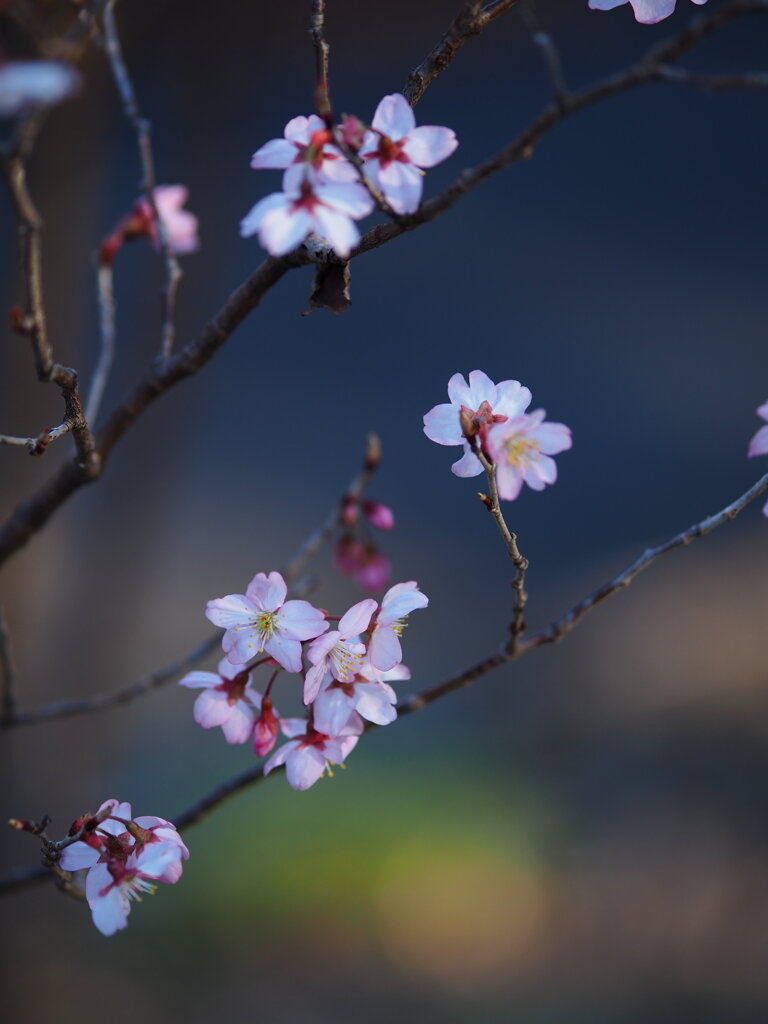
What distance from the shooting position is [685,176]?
17.1ft

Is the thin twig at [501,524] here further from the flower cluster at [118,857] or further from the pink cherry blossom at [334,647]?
the flower cluster at [118,857]

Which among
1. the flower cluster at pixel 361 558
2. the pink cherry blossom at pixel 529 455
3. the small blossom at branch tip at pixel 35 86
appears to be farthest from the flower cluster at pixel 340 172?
the flower cluster at pixel 361 558

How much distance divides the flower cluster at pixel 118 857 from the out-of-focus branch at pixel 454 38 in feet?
1.81

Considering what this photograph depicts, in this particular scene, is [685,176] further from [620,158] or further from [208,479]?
[208,479]

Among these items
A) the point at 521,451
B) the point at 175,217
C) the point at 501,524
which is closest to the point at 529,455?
the point at 521,451

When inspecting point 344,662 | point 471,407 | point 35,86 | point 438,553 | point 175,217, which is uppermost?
point 35,86

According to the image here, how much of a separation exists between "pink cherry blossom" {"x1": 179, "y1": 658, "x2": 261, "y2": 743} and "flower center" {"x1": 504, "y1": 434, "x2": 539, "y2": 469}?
28 centimetres

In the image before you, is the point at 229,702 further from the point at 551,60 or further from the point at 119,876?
the point at 551,60

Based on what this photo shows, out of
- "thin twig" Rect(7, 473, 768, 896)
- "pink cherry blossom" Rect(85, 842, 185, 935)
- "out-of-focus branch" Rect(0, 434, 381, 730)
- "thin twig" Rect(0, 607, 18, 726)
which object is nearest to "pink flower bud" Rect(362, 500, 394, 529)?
"out-of-focus branch" Rect(0, 434, 381, 730)

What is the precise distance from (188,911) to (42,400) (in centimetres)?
133

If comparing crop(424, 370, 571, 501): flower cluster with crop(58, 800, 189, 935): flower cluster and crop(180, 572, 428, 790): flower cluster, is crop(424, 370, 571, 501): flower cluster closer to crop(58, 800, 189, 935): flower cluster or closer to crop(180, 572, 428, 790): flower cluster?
crop(180, 572, 428, 790): flower cluster

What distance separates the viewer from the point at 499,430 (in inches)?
28.2

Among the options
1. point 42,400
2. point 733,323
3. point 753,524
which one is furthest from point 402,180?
point 733,323

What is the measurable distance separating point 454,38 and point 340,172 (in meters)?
0.18
